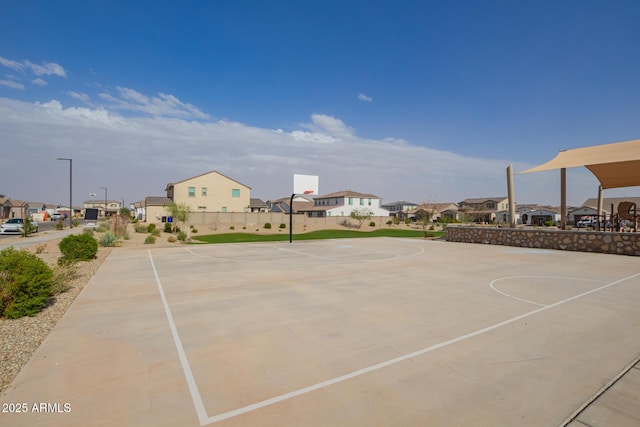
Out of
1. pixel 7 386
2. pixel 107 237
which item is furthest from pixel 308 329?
pixel 107 237

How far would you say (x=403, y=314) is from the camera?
22.6 feet

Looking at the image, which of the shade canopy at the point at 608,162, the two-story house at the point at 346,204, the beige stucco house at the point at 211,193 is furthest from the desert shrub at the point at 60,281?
the two-story house at the point at 346,204

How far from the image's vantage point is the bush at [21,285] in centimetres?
662

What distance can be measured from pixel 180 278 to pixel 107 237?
1352 cm

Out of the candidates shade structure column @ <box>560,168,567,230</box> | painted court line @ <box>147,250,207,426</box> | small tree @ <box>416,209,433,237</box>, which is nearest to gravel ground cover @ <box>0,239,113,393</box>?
painted court line @ <box>147,250,207,426</box>

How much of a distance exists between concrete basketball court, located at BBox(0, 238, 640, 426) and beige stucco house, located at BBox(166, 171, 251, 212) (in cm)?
4895

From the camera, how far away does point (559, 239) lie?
1970cm

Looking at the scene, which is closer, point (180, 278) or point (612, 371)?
point (612, 371)

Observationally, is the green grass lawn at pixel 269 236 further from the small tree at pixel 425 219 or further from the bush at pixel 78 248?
the bush at pixel 78 248

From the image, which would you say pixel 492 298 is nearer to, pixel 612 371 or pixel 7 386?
pixel 612 371

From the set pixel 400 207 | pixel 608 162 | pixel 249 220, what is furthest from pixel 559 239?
pixel 400 207

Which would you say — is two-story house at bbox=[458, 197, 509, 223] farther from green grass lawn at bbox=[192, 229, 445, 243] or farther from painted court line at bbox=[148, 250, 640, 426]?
painted court line at bbox=[148, 250, 640, 426]

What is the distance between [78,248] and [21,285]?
27.8 ft

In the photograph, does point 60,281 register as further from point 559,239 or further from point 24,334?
point 559,239
